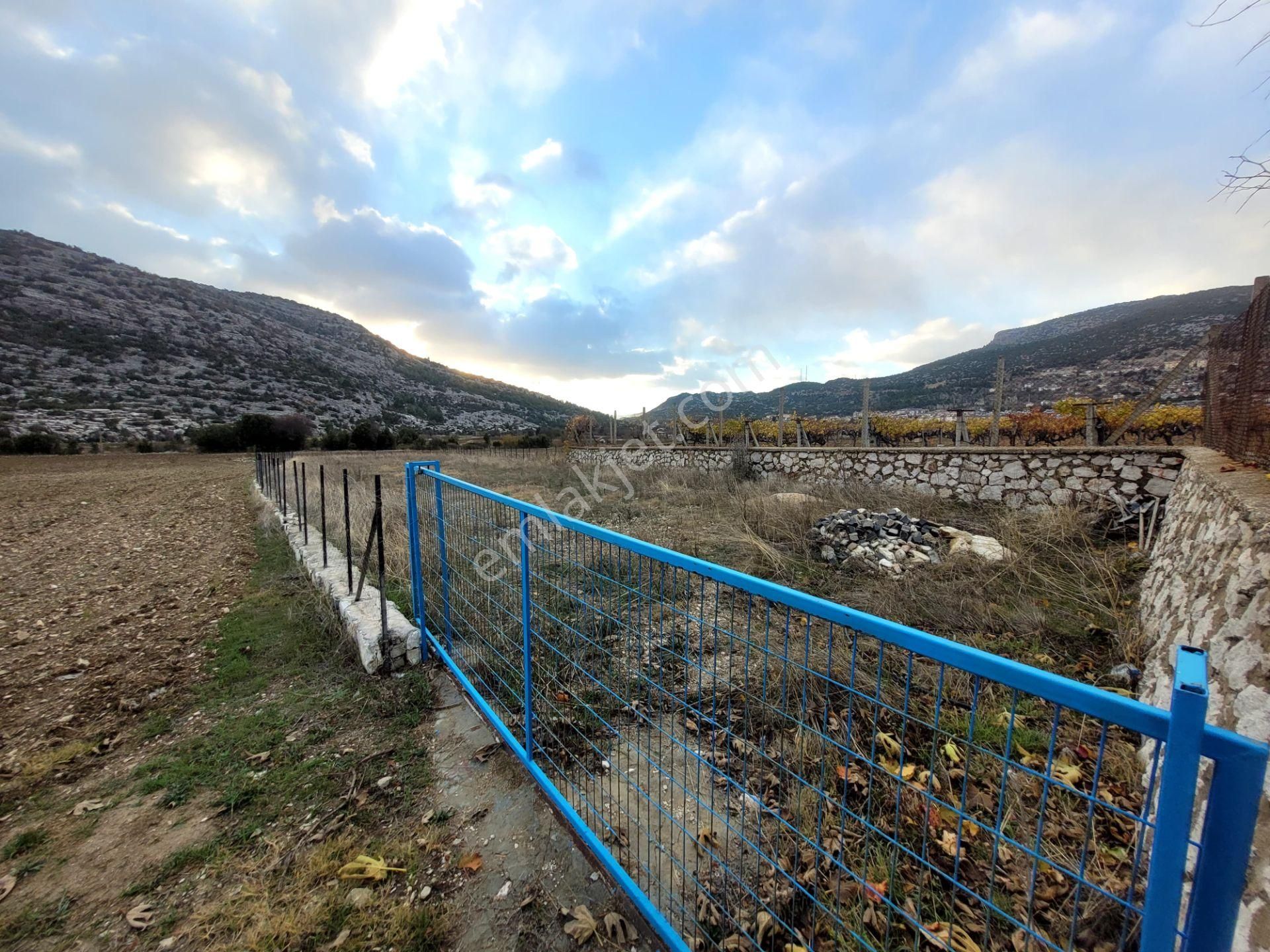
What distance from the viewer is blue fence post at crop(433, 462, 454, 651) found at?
3.27 meters

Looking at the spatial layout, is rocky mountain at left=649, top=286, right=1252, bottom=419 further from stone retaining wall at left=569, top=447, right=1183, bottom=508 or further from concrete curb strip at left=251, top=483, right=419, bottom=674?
concrete curb strip at left=251, top=483, right=419, bottom=674

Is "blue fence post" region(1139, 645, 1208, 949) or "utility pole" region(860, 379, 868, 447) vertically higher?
"utility pole" region(860, 379, 868, 447)

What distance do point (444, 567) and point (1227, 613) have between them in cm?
405

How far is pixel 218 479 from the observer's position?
14688mm

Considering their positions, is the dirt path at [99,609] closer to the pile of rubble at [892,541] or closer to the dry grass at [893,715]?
the dry grass at [893,715]

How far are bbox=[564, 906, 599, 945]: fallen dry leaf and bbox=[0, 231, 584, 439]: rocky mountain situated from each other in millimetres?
36234

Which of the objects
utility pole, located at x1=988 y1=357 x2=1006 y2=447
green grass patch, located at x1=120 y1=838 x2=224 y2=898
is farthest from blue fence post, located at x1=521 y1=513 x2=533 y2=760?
utility pole, located at x1=988 y1=357 x2=1006 y2=447

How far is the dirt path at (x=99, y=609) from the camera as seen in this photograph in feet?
9.37

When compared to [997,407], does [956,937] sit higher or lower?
lower

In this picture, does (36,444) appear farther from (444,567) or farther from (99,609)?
(444,567)

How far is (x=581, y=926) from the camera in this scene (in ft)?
5.48

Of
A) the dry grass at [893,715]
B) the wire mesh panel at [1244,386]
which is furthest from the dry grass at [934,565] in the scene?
the wire mesh panel at [1244,386]

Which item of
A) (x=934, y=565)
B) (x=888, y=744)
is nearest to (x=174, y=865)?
(x=888, y=744)

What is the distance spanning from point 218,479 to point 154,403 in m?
26.4
